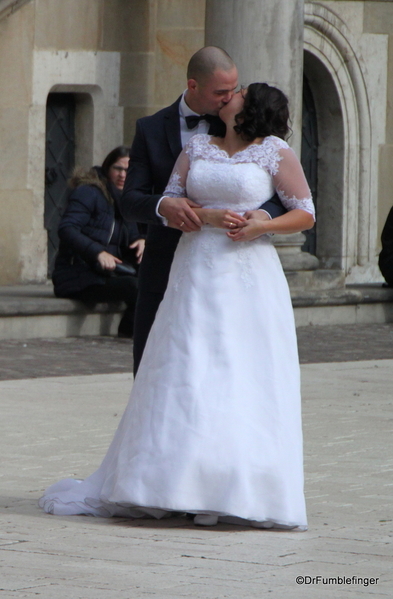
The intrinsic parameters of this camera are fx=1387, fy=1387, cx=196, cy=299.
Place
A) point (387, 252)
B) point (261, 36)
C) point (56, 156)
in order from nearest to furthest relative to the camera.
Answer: point (261, 36) → point (387, 252) → point (56, 156)

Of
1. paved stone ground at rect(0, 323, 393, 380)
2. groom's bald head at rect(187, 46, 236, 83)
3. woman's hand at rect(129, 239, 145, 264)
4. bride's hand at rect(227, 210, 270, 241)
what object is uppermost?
groom's bald head at rect(187, 46, 236, 83)

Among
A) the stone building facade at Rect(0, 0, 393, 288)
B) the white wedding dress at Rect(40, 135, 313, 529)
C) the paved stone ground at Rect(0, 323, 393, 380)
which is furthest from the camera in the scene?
the stone building facade at Rect(0, 0, 393, 288)

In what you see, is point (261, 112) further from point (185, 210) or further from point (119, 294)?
point (119, 294)

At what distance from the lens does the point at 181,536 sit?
190 inches

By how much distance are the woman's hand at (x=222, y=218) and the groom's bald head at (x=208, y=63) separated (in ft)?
1.68

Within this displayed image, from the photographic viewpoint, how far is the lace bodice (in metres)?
5.12

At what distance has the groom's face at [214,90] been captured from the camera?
5.16 m

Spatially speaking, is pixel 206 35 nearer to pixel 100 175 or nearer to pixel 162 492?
pixel 100 175

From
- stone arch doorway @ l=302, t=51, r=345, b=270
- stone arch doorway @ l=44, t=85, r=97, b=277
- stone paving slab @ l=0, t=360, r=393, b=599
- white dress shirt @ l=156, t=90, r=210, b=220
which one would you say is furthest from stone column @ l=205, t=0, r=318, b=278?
white dress shirt @ l=156, t=90, r=210, b=220

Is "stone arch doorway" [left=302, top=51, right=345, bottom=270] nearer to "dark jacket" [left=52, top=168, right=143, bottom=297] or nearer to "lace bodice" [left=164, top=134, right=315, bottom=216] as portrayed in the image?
"dark jacket" [left=52, top=168, right=143, bottom=297]

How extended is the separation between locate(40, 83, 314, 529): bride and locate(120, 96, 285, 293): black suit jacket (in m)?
0.20

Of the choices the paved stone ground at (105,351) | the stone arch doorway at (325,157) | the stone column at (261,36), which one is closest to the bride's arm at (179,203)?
the paved stone ground at (105,351)

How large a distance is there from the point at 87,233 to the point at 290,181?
20.6 feet

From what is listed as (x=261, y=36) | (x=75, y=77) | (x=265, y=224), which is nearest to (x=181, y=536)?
(x=265, y=224)
